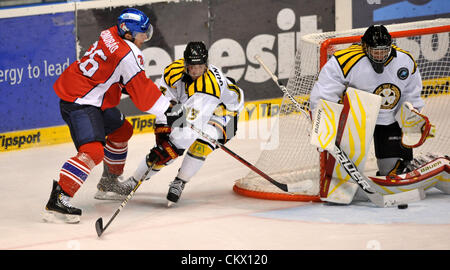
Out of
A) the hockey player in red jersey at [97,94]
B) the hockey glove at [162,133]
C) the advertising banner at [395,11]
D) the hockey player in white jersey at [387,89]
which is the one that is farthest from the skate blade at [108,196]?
the advertising banner at [395,11]

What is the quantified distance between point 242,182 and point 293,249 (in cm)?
133

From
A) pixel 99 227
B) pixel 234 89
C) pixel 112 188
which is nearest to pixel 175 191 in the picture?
pixel 112 188

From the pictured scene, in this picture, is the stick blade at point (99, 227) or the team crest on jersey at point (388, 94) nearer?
the stick blade at point (99, 227)

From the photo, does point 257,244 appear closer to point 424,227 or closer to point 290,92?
point 424,227

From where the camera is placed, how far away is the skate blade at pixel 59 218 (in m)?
4.76

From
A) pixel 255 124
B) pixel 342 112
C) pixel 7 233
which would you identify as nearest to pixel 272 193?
pixel 342 112

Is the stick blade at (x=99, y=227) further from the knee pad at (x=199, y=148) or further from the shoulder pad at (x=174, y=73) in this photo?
the shoulder pad at (x=174, y=73)

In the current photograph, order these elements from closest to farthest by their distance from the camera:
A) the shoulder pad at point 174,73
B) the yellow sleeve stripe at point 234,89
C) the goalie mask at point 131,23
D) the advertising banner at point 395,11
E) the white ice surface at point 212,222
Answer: the white ice surface at point 212,222 < the goalie mask at point 131,23 < the shoulder pad at point 174,73 < the yellow sleeve stripe at point 234,89 < the advertising banner at point 395,11

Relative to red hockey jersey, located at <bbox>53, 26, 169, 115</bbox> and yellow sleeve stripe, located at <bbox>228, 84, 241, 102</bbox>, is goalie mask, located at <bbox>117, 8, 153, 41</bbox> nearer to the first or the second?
red hockey jersey, located at <bbox>53, 26, 169, 115</bbox>

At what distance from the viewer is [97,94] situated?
16.2 feet

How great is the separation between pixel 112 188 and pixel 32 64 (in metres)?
1.71

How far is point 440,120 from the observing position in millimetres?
6691

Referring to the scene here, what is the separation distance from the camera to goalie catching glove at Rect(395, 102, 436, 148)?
5.02 meters

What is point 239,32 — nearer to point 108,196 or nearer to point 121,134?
point 121,134
